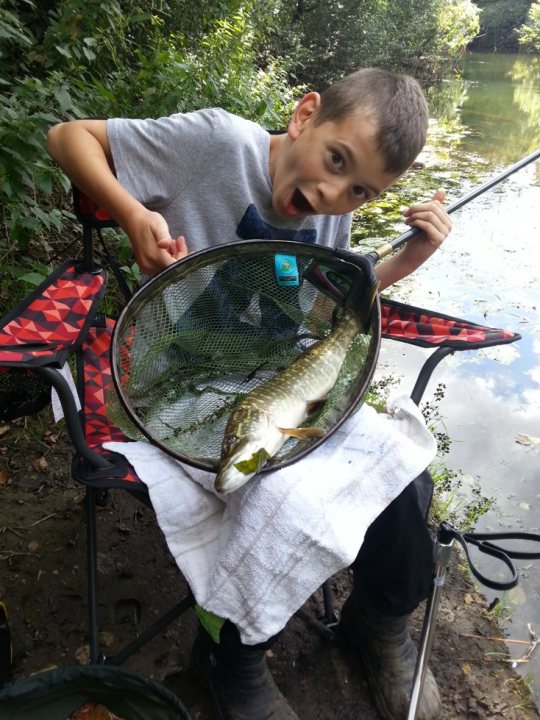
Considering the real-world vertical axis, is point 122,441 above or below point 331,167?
below

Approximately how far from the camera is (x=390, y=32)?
12.1 meters

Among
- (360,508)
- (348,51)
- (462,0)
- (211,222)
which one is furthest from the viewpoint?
(462,0)

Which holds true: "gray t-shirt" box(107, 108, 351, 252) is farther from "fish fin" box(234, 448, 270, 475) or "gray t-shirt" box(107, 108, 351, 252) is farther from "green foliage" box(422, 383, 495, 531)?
"green foliage" box(422, 383, 495, 531)

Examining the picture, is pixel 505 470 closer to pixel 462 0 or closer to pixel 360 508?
pixel 360 508

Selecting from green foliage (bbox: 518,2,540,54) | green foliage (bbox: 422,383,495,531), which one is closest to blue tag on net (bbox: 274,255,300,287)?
green foliage (bbox: 422,383,495,531)

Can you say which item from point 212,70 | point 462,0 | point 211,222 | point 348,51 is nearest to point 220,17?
point 212,70

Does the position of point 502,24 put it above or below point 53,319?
above

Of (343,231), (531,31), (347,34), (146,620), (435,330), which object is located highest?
(531,31)

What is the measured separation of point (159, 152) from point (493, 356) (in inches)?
100

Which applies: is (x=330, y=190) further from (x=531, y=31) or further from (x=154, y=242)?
(x=531, y=31)

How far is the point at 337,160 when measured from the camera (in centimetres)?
136

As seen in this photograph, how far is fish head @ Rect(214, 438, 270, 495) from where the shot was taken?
3.06 feet

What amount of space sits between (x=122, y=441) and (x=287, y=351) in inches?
20.2

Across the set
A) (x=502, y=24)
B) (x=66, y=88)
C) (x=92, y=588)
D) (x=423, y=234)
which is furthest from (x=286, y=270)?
(x=502, y=24)
